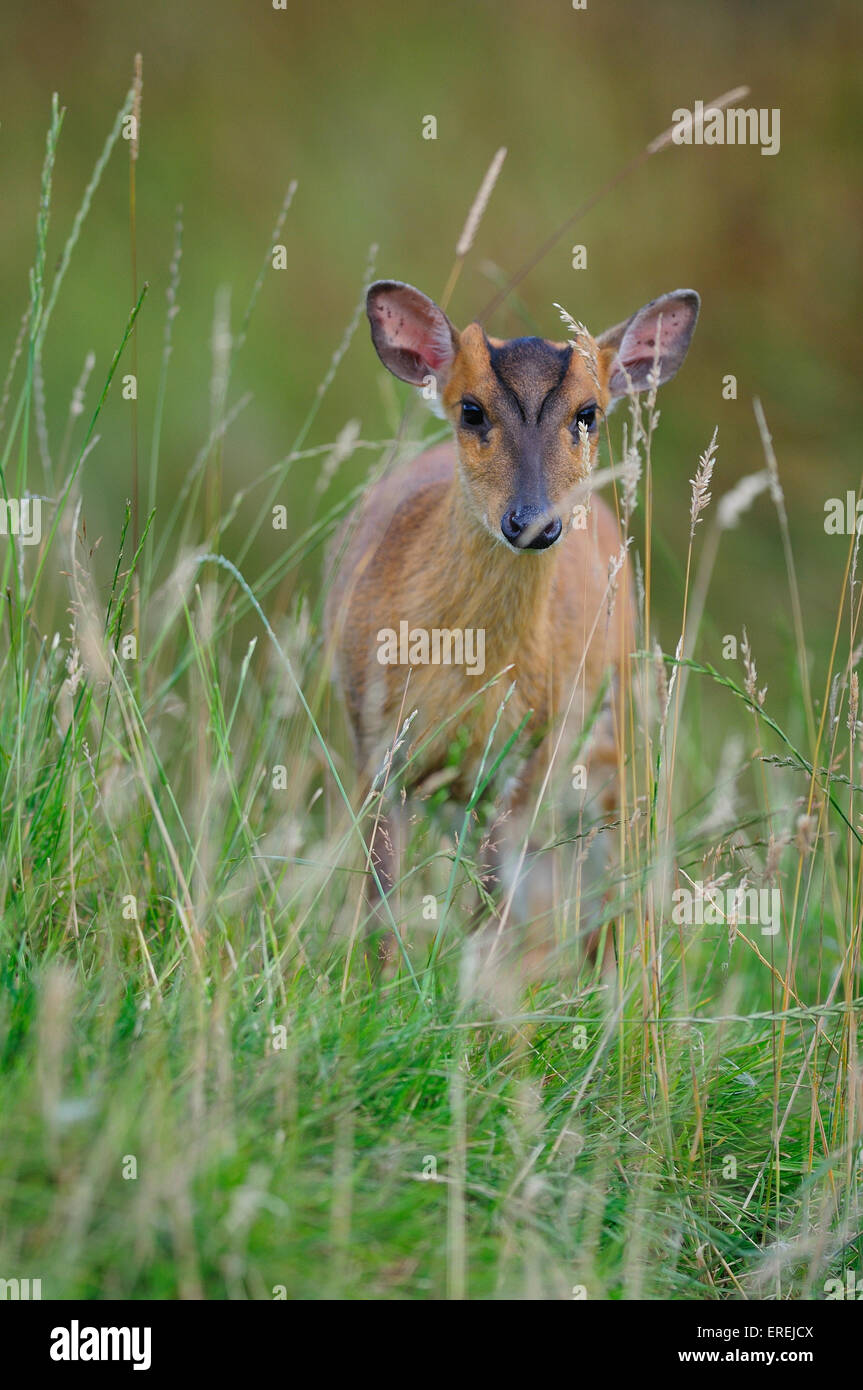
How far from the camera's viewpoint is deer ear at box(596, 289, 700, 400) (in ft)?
14.8

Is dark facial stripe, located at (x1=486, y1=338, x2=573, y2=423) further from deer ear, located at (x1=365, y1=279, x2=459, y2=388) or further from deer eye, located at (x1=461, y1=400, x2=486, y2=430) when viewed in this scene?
deer ear, located at (x1=365, y1=279, x2=459, y2=388)

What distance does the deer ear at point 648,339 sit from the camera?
14.8 ft

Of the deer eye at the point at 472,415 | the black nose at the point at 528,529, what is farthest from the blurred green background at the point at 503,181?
the black nose at the point at 528,529

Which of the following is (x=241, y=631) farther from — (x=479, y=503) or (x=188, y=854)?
(x=188, y=854)

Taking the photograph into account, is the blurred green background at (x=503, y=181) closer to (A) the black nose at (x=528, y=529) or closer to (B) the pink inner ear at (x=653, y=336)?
(B) the pink inner ear at (x=653, y=336)

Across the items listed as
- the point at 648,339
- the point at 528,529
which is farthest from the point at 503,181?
the point at 528,529

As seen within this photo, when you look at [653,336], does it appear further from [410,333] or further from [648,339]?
[410,333]

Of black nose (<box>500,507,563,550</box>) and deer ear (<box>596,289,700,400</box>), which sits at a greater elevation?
deer ear (<box>596,289,700,400</box>)

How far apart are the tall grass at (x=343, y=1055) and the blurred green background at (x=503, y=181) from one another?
20.3ft

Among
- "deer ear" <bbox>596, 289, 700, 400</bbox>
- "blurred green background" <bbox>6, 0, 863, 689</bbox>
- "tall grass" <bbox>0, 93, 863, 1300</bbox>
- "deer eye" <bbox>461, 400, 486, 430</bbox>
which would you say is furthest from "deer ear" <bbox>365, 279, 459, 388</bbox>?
"blurred green background" <bbox>6, 0, 863, 689</bbox>

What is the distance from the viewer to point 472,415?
442 cm

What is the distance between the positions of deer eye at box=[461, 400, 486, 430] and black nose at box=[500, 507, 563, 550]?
1.40 feet

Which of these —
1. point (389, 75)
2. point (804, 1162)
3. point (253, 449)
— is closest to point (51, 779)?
point (804, 1162)
